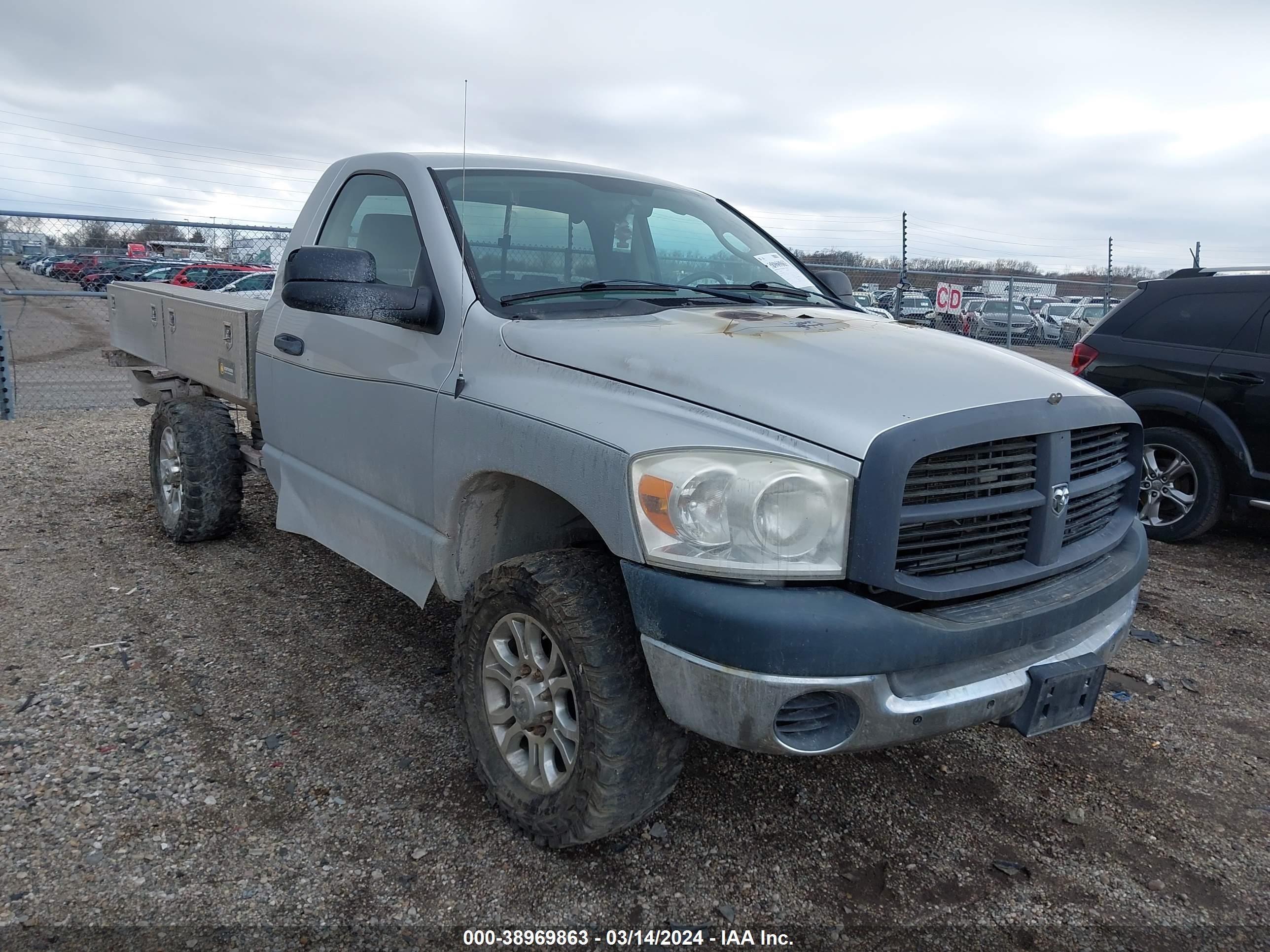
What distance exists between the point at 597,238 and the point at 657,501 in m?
1.60

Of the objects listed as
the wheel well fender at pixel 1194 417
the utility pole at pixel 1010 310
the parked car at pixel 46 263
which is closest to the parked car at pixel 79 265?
the parked car at pixel 46 263

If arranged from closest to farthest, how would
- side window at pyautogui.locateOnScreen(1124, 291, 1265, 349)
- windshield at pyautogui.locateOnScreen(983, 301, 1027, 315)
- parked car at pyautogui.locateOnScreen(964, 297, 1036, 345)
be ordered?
1. side window at pyautogui.locateOnScreen(1124, 291, 1265, 349)
2. parked car at pyautogui.locateOnScreen(964, 297, 1036, 345)
3. windshield at pyautogui.locateOnScreen(983, 301, 1027, 315)

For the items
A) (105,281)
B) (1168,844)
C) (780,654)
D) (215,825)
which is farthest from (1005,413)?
(105,281)

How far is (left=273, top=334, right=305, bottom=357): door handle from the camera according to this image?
3.77 metres

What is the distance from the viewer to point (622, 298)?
10.2 feet

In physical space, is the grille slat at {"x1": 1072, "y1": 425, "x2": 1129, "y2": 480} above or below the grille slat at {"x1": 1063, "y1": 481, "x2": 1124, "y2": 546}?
above

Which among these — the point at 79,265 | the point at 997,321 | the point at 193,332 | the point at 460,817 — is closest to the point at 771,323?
the point at 460,817

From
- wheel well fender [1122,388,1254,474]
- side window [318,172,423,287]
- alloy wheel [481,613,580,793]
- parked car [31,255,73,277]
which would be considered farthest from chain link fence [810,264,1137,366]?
alloy wheel [481,613,580,793]

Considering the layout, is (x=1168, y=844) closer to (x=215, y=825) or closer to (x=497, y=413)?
(x=497, y=413)

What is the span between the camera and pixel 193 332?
4918 mm

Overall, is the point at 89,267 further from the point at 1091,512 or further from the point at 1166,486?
the point at 1091,512

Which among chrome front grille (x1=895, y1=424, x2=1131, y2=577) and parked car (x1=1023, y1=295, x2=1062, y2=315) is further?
parked car (x1=1023, y1=295, x2=1062, y2=315)

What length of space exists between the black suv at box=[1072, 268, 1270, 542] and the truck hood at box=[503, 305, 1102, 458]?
351 cm

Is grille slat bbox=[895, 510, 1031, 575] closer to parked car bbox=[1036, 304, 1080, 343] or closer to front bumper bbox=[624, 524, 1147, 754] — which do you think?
front bumper bbox=[624, 524, 1147, 754]
